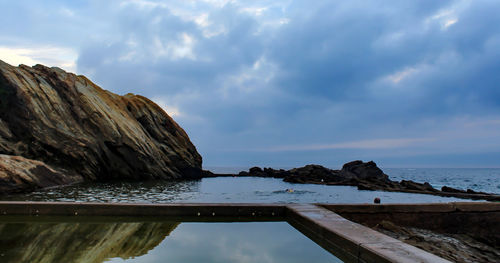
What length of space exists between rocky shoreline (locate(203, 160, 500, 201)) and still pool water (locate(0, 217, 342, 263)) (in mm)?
31396

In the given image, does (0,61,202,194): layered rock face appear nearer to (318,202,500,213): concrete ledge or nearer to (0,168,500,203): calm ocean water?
(0,168,500,203): calm ocean water

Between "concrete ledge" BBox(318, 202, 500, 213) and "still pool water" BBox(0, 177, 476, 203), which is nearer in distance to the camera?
"concrete ledge" BBox(318, 202, 500, 213)

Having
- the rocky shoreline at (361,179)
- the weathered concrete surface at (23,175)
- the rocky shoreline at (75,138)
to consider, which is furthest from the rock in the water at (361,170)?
the weathered concrete surface at (23,175)

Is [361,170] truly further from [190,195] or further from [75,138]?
[75,138]

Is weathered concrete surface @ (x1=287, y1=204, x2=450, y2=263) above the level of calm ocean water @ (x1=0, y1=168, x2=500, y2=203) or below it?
above

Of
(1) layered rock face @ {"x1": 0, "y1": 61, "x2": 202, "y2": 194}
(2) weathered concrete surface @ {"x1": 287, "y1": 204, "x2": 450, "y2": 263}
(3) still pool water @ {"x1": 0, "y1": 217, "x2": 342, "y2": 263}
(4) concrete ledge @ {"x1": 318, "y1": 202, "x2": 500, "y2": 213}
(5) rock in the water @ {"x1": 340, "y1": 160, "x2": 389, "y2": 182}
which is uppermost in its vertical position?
(1) layered rock face @ {"x1": 0, "y1": 61, "x2": 202, "y2": 194}

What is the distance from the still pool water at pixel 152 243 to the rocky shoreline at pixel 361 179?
31396mm

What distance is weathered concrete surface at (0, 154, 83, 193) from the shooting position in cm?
1933

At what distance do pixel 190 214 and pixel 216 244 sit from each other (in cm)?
272

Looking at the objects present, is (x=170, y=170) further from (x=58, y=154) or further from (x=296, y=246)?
(x=296, y=246)

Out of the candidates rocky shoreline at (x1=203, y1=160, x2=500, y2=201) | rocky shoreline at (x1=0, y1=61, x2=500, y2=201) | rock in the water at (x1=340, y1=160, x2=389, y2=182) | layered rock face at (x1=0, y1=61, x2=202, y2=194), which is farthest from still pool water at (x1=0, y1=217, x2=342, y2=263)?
A: rock in the water at (x1=340, y1=160, x2=389, y2=182)

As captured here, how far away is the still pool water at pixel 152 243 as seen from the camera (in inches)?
192

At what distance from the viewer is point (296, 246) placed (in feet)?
18.8

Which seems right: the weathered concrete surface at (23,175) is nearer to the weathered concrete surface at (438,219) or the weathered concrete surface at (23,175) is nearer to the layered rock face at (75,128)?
the layered rock face at (75,128)
